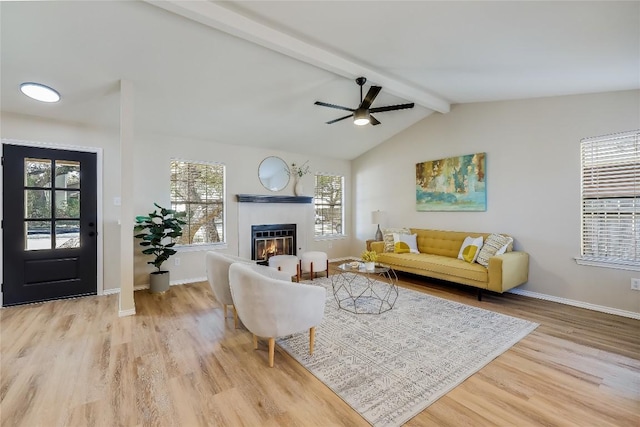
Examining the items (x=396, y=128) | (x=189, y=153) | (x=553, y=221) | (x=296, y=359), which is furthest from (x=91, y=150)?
(x=553, y=221)

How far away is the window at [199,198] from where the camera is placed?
4.82m

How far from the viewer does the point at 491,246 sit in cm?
408

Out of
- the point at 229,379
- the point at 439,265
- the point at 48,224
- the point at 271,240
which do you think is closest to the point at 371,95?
the point at 439,265

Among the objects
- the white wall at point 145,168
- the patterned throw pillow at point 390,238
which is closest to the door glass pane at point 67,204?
the white wall at point 145,168

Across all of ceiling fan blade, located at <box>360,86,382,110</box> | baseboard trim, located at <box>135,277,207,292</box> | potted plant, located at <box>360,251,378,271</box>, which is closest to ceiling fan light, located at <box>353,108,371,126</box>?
ceiling fan blade, located at <box>360,86,382,110</box>

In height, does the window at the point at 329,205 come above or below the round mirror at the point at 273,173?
below

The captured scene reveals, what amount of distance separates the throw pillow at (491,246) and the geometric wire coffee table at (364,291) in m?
1.25

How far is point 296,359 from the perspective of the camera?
2.40 metres

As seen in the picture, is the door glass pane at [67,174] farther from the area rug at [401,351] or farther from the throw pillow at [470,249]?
the throw pillow at [470,249]

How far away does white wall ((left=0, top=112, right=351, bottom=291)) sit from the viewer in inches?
150

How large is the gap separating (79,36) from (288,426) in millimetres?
3637

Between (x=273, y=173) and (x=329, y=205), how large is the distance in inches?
66.0

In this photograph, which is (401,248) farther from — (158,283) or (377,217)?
(158,283)

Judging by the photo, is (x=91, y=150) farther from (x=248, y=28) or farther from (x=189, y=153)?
(x=248, y=28)
